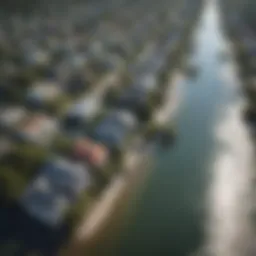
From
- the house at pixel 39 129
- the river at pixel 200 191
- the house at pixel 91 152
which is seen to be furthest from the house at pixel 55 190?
the house at pixel 39 129

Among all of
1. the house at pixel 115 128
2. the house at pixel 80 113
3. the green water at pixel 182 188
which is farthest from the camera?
the house at pixel 80 113

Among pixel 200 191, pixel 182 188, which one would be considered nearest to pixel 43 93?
pixel 182 188

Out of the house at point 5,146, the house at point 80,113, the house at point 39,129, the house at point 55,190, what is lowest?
the house at point 55,190

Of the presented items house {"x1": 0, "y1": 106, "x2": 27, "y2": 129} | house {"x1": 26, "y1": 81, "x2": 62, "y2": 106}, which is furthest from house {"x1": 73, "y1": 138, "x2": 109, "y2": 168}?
house {"x1": 26, "y1": 81, "x2": 62, "y2": 106}

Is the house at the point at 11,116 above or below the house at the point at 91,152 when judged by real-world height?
above

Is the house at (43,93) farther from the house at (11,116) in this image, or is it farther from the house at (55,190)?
the house at (55,190)

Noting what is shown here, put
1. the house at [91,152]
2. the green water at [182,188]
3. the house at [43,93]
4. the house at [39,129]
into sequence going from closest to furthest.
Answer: the green water at [182,188] → the house at [91,152] → the house at [39,129] → the house at [43,93]

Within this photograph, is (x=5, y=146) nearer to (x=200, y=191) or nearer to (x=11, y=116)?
(x=11, y=116)
